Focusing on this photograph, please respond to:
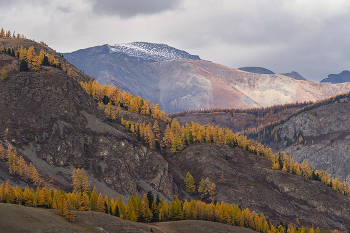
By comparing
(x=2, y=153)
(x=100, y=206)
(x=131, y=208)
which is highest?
(x=2, y=153)

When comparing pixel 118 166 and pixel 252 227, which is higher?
pixel 118 166

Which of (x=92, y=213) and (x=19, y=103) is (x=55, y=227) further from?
(x=19, y=103)

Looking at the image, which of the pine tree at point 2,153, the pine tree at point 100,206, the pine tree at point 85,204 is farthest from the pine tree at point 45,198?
the pine tree at point 2,153

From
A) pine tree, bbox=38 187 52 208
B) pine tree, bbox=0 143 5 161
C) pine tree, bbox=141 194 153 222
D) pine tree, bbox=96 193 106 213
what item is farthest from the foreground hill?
pine tree, bbox=0 143 5 161

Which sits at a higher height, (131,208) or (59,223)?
(59,223)

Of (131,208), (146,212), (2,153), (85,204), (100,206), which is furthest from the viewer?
→ (2,153)

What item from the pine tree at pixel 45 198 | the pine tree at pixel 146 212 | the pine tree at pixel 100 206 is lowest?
the pine tree at pixel 146 212

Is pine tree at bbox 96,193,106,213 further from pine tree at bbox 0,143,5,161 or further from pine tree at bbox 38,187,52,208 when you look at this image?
pine tree at bbox 0,143,5,161

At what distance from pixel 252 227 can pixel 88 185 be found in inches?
3122

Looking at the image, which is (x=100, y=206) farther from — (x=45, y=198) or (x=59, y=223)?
(x=59, y=223)

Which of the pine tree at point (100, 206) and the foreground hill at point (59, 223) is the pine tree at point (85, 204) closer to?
the pine tree at point (100, 206)

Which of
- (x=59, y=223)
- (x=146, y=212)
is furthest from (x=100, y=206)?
(x=59, y=223)

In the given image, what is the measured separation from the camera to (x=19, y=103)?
647 ft

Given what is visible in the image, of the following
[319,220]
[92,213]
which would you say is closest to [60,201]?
[92,213]
